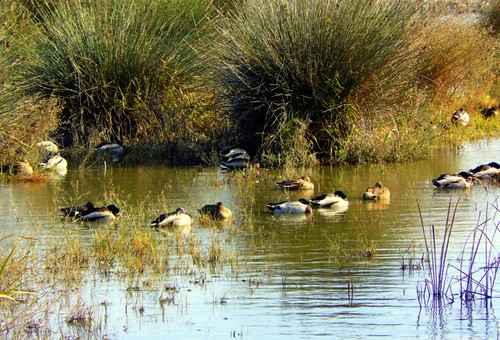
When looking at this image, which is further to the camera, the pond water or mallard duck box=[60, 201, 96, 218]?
mallard duck box=[60, 201, 96, 218]

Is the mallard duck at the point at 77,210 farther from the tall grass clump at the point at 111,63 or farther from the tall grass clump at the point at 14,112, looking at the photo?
the tall grass clump at the point at 111,63

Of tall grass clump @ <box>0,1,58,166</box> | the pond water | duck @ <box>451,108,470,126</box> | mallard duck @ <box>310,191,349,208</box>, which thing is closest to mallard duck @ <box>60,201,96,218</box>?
the pond water

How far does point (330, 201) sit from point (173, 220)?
242 cm

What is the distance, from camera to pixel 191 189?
1477 cm

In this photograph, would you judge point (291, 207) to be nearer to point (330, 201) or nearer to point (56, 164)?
point (330, 201)

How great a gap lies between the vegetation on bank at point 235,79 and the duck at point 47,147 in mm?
156

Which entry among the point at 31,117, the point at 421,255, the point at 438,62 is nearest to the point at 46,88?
the point at 31,117

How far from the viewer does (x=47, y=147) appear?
17.6m

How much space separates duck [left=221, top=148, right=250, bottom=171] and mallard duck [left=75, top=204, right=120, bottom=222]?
15.1 feet

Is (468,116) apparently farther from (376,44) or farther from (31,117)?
(31,117)

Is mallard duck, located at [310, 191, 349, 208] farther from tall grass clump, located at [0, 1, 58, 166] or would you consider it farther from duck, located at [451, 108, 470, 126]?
duck, located at [451, 108, 470, 126]

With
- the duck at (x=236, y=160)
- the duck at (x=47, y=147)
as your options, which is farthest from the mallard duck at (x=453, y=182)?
the duck at (x=47, y=147)

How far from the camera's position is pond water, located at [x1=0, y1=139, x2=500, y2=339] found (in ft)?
24.7

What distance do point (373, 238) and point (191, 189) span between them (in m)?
4.67
